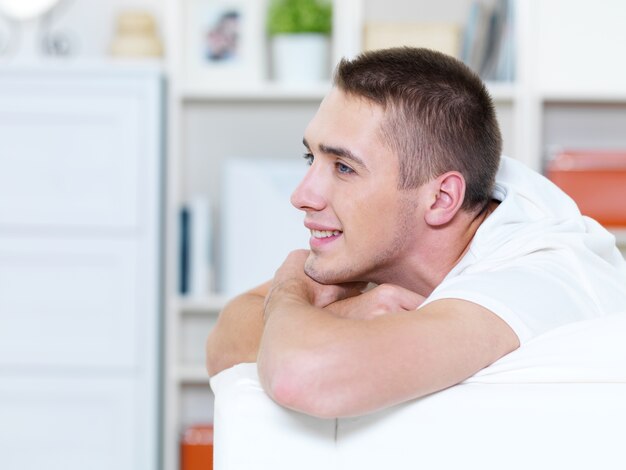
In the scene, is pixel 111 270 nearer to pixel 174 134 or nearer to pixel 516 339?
pixel 174 134

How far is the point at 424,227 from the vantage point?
5.16ft

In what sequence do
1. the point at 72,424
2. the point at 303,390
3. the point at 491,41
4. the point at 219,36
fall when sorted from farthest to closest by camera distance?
the point at 219,36 → the point at 491,41 → the point at 72,424 → the point at 303,390

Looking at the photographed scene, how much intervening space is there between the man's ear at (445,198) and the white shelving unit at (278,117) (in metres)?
1.80

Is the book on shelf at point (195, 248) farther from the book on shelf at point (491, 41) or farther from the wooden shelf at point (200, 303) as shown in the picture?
the book on shelf at point (491, 41)

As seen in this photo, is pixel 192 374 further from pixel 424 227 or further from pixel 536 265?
pixel 536 265

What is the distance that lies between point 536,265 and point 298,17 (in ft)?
6.97

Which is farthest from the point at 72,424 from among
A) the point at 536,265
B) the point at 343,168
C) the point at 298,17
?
the point at 536,265

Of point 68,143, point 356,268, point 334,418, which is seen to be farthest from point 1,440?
point 334,418

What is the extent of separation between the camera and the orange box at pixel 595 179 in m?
3.29

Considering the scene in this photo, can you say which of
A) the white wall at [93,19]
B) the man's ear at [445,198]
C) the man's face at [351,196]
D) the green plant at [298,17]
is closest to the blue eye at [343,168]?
the man's face at [351,196]

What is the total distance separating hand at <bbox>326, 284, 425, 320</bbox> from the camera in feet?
4.81

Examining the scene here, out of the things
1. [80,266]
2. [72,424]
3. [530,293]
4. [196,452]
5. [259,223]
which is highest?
[530,293]

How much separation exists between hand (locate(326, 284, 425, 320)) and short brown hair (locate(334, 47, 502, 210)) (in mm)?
154

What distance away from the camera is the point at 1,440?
3.20 metres
